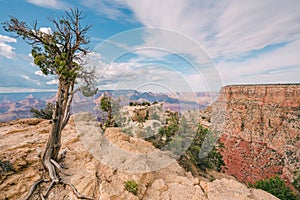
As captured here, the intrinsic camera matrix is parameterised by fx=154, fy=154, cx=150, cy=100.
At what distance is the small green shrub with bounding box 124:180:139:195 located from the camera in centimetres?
620

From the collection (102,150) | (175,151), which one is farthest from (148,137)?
(102,150)

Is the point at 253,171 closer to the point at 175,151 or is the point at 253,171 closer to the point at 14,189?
the point at 175,151

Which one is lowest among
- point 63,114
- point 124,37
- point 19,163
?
point 19,163

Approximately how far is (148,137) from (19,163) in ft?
43.4

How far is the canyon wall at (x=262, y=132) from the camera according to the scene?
153 ft

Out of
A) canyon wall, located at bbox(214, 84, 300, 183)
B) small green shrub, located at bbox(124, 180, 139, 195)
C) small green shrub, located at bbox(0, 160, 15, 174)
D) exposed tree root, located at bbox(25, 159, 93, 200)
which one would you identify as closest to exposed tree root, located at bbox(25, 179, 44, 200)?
exposed tree root, located at bbox(25, 159, 93, 200)

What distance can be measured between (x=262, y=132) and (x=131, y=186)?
72681 millimetres

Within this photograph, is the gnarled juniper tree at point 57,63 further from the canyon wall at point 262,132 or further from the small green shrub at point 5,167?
the canyon wall at point 262,132

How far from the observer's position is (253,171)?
4703 cm

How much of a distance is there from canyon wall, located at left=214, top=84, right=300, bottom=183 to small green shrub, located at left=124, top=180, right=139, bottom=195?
3752cm

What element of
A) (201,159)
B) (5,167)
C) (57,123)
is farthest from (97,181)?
(201,159)

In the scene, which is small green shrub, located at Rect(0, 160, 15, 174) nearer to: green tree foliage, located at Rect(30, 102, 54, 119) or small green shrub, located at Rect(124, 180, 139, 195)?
small green shrub, located at Rect(124, 180, 139, 195)

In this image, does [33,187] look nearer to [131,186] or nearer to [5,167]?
[5,167]

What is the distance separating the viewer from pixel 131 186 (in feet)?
20.4
